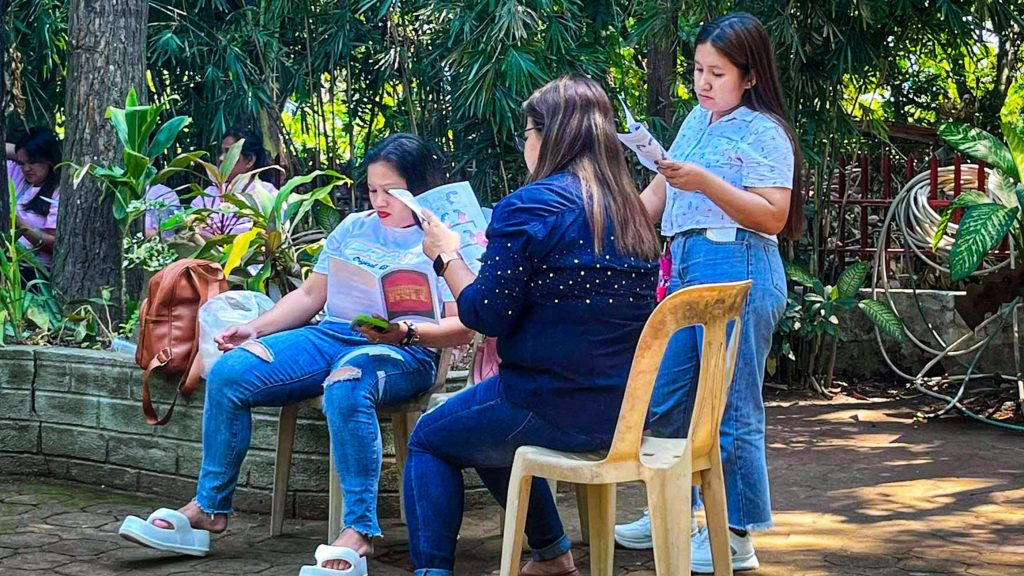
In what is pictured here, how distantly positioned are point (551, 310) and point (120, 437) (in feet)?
8.13

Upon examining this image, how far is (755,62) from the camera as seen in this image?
12.0 ft

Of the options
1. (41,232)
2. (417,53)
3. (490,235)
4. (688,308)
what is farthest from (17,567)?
(417,53)

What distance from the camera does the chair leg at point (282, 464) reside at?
422cm

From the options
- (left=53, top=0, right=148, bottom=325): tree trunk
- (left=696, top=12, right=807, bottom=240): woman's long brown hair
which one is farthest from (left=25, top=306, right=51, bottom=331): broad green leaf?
(left=696, top=12, right=807, bottom=240): woman's long brown hair

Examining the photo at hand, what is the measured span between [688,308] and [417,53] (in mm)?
5578

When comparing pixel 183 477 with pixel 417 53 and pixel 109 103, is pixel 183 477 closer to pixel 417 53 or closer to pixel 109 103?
pixel 109 103

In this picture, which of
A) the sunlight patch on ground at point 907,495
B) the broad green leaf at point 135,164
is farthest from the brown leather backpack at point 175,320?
the sunlight patch on ground at point 907,495

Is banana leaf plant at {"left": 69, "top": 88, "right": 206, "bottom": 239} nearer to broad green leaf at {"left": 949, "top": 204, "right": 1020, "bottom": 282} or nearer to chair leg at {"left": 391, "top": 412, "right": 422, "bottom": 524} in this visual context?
chair leg at {"left": 391, "top": 412, "right": 422, "bottom": 524}

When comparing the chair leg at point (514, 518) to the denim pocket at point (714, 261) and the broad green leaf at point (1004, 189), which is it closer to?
the denim pocket at point (714, 261)

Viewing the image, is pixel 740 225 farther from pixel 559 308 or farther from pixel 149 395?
pixel 149 395

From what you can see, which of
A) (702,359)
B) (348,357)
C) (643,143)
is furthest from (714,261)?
(348,357)

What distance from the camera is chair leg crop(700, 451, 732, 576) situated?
3.36 m

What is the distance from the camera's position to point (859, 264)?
7.07 meters

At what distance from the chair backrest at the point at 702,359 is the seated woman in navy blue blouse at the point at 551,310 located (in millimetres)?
82
